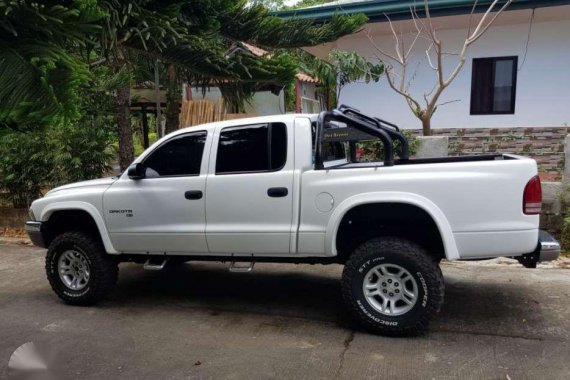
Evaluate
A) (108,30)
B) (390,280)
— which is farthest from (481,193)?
(108,30)

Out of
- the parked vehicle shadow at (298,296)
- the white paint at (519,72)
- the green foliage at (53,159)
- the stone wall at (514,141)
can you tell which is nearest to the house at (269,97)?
the white paint at (519,72)

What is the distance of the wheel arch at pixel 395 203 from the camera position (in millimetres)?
4016

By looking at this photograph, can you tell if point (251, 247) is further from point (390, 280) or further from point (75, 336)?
point (75, 336)

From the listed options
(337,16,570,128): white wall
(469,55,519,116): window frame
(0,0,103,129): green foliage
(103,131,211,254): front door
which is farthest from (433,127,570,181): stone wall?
(0,0,103,129): green foliage

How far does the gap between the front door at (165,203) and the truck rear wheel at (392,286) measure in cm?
148

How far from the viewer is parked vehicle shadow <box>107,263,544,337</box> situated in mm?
4582

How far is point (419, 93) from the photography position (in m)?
10.8

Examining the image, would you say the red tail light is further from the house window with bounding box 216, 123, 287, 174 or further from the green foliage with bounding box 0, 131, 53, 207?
the green foliage with bounding box 0, 131, 53, 207

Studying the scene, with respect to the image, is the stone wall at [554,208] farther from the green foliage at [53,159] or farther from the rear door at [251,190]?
the green foliage at [53,159]

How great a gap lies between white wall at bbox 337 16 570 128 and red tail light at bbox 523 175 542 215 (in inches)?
278

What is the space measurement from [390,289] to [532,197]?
129 cm

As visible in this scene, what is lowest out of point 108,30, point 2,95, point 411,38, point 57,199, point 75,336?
point 75,336

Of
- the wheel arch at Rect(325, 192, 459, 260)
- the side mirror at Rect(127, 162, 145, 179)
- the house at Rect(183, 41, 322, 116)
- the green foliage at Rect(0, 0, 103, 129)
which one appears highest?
the house at Rect(183, 41, 322, 116)

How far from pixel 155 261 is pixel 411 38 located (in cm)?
770
